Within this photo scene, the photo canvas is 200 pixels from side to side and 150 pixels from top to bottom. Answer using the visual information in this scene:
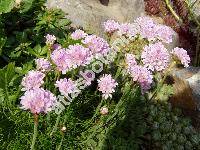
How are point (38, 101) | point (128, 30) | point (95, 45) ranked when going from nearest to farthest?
point (38, 101)
point (95, 45)
point (128, 30)

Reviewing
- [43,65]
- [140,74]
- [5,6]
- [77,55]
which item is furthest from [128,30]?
[5,6]

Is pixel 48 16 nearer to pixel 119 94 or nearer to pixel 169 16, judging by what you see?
pixel 119 94

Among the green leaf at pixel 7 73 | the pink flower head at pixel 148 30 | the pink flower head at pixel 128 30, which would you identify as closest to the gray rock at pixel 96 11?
the pink flower head at pixel 128 30

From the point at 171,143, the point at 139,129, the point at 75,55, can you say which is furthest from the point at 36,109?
the point at 171,143

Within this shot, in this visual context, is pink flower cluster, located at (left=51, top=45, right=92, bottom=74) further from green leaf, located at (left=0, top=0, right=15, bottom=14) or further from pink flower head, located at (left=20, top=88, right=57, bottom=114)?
green leaf, located at (left=0, top=0, right=15, bottom=14)

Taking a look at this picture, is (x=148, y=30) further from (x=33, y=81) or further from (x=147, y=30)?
(x=33, y=81)

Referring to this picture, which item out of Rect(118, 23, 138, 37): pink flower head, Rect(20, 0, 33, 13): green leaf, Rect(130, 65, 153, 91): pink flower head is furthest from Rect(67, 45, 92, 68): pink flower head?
Rect(20, 0, 33, 13): green leaf
